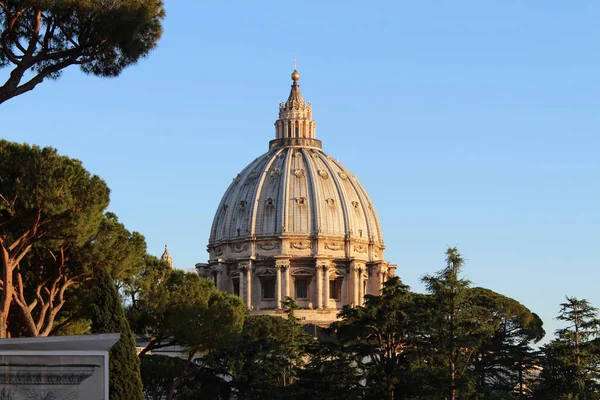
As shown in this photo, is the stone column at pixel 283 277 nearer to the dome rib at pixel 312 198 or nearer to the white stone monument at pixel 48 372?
the dome rib at pixel 312 198

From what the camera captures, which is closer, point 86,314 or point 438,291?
point 86,314

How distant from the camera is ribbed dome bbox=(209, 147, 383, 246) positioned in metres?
97.6

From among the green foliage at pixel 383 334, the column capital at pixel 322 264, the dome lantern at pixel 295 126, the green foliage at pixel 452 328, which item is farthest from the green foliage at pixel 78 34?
the dome lantern at pixel 295 126

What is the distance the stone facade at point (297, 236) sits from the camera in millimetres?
95500

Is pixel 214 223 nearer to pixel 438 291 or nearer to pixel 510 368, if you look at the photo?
pixel 510 368

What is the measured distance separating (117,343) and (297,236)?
7201 cm

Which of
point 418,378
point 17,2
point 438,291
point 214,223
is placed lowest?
point 418,378

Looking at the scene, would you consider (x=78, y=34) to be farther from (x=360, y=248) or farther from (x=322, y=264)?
(x=360, y=248)

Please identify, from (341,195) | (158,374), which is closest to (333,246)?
(341,195)

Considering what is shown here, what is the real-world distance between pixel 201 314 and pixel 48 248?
8.11 meters

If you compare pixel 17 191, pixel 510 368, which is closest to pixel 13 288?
pixel 17 191

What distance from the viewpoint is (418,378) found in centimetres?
3238

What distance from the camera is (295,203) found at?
9819cm

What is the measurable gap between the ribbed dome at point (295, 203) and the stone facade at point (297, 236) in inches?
3.3
